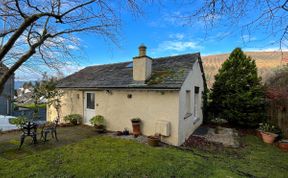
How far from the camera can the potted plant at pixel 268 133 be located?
902cm

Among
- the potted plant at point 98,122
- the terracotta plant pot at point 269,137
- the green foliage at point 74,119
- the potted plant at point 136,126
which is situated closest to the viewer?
the terracotta plant pot at point 269,137

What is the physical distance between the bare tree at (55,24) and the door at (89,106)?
7998mm

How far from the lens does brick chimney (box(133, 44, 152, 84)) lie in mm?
9469

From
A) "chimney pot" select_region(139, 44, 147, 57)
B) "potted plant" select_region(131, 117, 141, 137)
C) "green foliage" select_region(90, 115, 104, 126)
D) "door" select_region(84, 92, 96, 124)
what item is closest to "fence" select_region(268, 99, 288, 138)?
"potted plant" select_region(131, 117, 141, 137)

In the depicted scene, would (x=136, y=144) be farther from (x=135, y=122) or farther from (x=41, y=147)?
(x=41, y=147)

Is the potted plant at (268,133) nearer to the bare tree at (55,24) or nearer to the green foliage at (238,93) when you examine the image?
the green foliage at (238,93)

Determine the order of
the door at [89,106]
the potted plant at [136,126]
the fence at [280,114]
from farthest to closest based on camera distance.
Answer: the door at [89,106]
the fence at [280,114]
the potted plant at [136,126]

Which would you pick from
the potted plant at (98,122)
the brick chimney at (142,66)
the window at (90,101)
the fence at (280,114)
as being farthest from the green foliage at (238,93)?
the window at (90,101)

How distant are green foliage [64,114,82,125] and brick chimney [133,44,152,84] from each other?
5796mm

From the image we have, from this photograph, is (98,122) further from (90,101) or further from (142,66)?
(142,66)

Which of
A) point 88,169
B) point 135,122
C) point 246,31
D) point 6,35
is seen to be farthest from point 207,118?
point 6,35

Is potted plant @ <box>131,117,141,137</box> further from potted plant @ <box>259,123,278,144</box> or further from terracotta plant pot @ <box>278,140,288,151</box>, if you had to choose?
terracotta plant pot @ <box>278,140,288,151</box>

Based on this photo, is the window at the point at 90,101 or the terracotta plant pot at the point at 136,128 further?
the window at the point at 90,101

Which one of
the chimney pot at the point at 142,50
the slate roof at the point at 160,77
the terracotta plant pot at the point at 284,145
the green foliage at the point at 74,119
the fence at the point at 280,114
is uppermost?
the chimney pot at the point at 142,50
